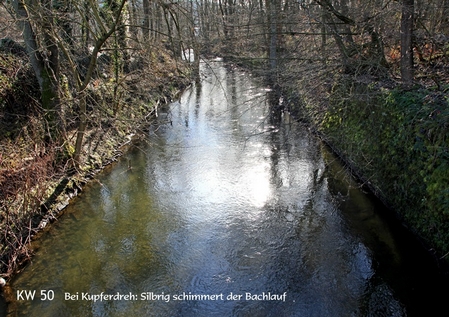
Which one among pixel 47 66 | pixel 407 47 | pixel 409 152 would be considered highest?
pixel 47 66

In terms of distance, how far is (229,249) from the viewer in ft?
21.8

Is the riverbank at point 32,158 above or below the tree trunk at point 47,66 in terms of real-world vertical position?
below

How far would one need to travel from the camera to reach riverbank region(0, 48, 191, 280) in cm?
639

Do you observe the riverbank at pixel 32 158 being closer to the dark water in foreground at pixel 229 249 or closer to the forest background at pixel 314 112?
the forest background at pixel 314 112

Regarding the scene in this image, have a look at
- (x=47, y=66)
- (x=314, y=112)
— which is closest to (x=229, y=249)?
(x=47, y=66)

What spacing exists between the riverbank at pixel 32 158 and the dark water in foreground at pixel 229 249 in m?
0.38

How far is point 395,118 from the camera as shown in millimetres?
7250

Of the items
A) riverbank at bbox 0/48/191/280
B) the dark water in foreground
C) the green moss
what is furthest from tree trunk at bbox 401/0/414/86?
riverbank at bbox 0/48/191/280

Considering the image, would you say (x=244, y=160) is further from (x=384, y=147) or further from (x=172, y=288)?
(x=172, y=288)

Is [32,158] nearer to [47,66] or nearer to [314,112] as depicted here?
[47,66]

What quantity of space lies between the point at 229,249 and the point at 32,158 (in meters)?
4.76

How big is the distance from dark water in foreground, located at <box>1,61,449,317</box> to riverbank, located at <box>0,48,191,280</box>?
38cm

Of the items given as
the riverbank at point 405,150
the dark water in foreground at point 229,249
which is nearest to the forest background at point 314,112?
the riverbank at point 405,150

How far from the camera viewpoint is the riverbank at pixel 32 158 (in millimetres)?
6387
